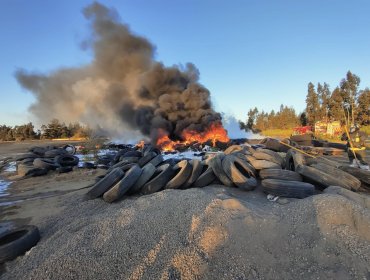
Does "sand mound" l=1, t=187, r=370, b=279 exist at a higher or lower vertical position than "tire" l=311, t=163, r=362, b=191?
lower

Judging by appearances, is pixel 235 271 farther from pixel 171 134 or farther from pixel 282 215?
pixel 171 134

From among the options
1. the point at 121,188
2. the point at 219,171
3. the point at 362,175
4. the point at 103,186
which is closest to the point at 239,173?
the point at 219,171

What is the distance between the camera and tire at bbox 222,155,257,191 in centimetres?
655

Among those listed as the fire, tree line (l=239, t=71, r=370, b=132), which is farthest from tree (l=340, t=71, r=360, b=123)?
the fire

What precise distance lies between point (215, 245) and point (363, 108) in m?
50.6

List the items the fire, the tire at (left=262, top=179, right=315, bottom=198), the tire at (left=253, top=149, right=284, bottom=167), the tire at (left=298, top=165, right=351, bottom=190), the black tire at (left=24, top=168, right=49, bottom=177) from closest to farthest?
the tire at (left=262, top=179, right=315, bottom=198) < the tire at (left=298, top=165, right=351, bottom=190) < the tire at (left=253, top=149, right=284, bottom=167) < the black tire at (left=24, top=168, right=49, bottom=177) < the fire

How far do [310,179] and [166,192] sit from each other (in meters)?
3.41

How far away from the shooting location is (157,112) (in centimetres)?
2798

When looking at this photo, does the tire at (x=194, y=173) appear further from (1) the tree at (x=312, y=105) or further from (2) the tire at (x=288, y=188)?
(1) the tree at (x=312, y=105)

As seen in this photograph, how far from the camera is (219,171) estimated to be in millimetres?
7230

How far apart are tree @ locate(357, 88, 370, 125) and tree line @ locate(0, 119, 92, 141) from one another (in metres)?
45.2

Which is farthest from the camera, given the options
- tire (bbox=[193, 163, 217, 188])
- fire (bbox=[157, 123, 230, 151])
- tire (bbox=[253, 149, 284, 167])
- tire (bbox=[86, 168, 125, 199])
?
fire (bbox=[157, 123, 230, 151])

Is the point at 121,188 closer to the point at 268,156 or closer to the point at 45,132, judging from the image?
the point at 268,156

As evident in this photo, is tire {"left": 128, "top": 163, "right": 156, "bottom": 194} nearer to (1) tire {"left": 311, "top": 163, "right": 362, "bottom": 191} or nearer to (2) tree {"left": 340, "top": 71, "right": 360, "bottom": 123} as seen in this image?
(1) tire {"left": 311, "top": 163, "right": 362, "bottom": 191}
